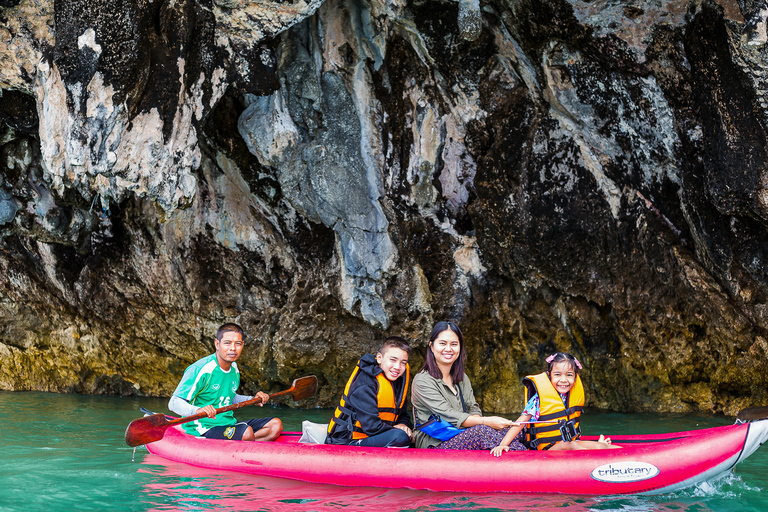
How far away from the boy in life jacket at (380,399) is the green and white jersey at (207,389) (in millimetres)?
1004

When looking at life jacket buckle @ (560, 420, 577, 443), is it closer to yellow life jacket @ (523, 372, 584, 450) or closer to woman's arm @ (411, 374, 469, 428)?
yellow life jacket @ (523, 372, 584, 450)

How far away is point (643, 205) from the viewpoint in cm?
677

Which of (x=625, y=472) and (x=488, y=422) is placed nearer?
(x=625, y=472)

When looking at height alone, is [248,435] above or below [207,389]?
below

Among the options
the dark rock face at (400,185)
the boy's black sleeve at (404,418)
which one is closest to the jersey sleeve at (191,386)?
the boy's black sleeve at (404,418)

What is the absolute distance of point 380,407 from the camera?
4.31 m

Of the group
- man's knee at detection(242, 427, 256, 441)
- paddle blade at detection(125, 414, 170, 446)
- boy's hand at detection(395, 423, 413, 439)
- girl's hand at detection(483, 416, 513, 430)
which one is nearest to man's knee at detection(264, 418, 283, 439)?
man's knee at detection(242, 427, 256, 441)

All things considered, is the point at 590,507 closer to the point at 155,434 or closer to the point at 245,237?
the point at 155,434

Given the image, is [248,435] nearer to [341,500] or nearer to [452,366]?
[341,500]

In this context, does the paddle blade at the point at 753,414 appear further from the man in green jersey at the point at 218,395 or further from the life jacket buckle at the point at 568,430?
the man in green jersey at the point at 218,395

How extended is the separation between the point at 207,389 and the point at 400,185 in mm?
3494

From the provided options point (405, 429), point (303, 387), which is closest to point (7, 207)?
point (303, 387)

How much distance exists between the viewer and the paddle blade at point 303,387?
5.89 m

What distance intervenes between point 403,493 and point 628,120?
170 inches
